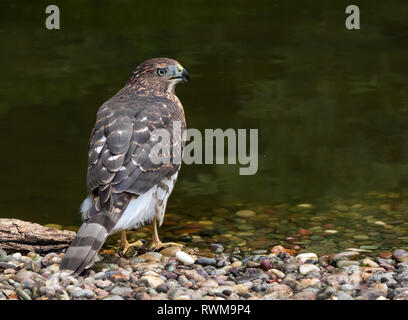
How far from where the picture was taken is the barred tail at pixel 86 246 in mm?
6062

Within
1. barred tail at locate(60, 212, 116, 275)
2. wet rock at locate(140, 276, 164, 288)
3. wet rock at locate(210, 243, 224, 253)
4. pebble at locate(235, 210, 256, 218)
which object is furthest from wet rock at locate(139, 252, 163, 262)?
→ pebble at locate(235, 210, 256, 218)

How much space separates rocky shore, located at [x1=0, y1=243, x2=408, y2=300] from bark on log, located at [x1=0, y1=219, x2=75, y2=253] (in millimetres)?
73

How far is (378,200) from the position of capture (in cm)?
840

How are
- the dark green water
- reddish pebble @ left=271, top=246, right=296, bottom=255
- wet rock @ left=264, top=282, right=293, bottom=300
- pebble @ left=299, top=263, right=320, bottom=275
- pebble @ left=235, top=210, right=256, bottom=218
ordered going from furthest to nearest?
the dark green water < pebble @ left=235, top=210, right=256, bottom=218 < reddish pebble @ left=271, top=246, right=296, bottom=255 < pebble @ left=299, top=263, right=320, bottom=275 < wet rock @ left=264, top=282, right=293, bottom=300

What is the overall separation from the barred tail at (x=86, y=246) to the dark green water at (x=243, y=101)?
1.62m

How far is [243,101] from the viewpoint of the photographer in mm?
11086

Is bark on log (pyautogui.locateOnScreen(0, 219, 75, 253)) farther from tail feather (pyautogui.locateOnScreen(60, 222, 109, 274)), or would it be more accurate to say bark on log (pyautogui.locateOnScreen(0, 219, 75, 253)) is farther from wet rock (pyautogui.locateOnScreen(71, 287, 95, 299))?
wet rock (pyautogui.locateOnScreen(71, 287, 95, 299))

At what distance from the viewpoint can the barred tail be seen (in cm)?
606

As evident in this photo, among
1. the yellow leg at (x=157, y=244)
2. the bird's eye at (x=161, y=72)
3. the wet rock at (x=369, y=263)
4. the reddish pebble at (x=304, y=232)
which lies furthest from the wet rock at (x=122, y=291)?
the bird's eye at (x=161, y=72)

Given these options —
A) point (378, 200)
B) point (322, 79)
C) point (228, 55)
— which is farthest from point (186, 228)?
point (228, 55)

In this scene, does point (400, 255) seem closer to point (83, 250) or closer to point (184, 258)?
point (184, 258)

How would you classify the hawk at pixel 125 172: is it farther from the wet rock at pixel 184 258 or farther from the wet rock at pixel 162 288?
the wet rock at pixel 162 288
